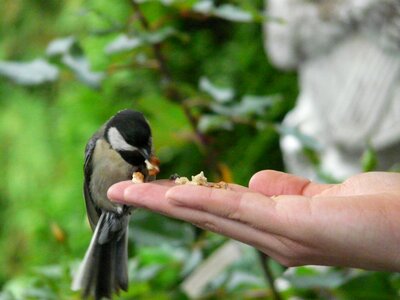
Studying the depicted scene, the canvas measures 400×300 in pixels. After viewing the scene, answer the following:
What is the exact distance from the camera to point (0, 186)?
276cm

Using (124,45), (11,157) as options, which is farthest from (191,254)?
(11,157)

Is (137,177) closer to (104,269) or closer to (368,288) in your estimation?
(104,269)

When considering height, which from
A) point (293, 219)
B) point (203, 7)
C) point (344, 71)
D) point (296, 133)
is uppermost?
point (344, 71)

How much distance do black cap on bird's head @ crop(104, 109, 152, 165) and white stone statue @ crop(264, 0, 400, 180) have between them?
1.10 m

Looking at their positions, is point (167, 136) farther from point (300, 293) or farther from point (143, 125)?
point (143, 125)

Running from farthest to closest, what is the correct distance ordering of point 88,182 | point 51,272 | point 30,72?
point 51,272 → point 30,72 → point 88,182

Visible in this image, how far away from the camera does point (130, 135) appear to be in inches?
29.4

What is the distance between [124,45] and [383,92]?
95cm

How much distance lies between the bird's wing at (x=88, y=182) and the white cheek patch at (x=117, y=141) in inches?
1.7

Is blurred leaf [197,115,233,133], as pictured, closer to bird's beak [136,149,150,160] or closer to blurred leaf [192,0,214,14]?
blurred leaf [192,0,214,14]

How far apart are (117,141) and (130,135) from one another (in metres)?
0.02

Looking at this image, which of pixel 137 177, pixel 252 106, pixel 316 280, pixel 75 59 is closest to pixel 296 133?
pixel 252 106

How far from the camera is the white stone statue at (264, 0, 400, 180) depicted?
1.86m

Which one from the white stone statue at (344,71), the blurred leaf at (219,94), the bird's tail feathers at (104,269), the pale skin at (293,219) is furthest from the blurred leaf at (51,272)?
the white stone statue at (344,71)
